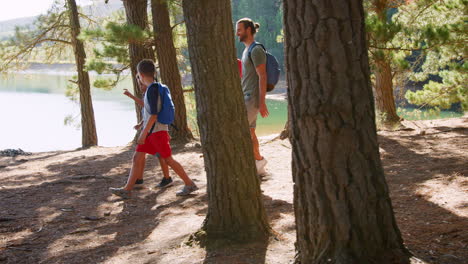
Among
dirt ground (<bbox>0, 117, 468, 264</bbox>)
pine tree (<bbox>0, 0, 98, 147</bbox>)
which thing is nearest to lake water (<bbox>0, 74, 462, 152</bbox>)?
pine tree (<bbox>0, 0, 98, 147</bbox>)

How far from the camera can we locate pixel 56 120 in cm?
4169

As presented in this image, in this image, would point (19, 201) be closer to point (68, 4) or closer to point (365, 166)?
point (365, 166)

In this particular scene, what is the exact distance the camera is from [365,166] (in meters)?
2.32

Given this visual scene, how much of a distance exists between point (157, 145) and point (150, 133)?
0.50 ft

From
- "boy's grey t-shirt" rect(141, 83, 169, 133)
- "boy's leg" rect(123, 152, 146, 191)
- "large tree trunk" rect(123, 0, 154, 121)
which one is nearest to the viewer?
"boy's grey t-shirt" rect(141, 83, 169, 133)

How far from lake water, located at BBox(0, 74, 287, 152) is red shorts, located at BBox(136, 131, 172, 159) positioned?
12.1 m

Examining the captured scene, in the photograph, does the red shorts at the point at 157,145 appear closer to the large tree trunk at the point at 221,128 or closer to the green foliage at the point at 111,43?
the large tree trunk at the point at 221,128

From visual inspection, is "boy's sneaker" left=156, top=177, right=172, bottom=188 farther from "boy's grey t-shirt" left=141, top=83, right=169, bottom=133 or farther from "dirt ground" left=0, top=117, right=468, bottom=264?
"boy's grey t-shirt" left=141, top=83, right=169, bottom=133

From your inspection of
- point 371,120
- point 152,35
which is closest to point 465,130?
point 152,35

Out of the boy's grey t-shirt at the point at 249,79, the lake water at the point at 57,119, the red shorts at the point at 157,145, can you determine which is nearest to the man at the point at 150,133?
the red shorts at the point at 157,145

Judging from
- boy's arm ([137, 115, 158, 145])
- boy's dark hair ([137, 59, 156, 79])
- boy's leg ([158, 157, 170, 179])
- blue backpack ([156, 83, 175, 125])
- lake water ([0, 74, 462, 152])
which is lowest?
lake water ([0, 74, 462, 152])

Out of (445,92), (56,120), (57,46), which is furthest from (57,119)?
(445,92)

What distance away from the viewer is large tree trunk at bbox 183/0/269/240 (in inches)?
135

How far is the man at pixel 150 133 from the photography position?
16.4 ft
